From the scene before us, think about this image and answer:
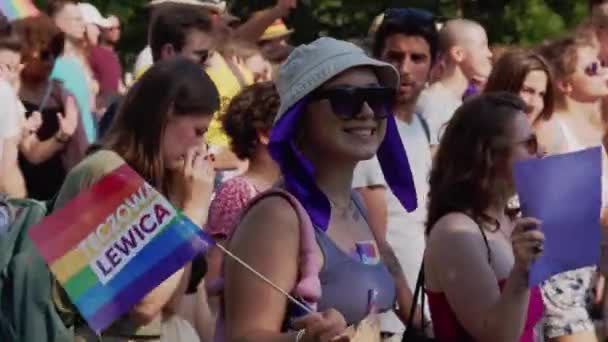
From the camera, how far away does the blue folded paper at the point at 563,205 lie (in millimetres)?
5230

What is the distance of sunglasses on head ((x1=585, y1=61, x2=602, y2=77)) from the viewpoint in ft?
30.1

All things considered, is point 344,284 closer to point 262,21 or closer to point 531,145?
point 531,145

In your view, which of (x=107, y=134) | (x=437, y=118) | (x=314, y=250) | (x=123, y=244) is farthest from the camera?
(x=437, y=118)

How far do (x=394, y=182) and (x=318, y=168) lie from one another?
0.53 metres

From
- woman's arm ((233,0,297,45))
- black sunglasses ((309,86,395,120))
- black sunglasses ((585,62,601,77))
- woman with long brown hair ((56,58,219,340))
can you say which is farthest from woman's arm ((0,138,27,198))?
black sunglasses ((585,62,601,77))

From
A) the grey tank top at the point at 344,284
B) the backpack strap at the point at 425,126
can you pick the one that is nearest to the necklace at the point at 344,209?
the grey tank top at the point at 344,284

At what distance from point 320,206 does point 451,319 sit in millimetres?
901

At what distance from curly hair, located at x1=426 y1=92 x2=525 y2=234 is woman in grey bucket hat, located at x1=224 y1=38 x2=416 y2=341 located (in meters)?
0.63

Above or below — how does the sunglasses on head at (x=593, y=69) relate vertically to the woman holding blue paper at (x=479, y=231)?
below

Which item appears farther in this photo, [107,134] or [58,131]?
[58,131]

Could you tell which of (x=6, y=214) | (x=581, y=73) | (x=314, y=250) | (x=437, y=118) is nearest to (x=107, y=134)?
(x=6, y=214)

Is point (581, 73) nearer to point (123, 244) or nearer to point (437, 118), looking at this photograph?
point (437, 118)

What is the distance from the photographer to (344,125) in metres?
4.91

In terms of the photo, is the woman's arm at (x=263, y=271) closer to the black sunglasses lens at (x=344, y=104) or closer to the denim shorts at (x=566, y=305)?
the black sunglasses lens at (x=344, y=104)
